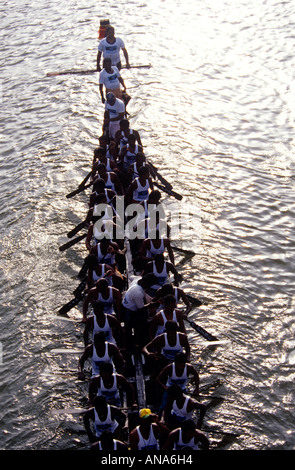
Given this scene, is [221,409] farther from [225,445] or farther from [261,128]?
[261,128]

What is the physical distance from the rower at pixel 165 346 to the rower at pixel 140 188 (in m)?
5.58

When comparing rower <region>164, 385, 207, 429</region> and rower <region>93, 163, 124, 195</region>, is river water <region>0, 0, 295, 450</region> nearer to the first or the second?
rower <region>164, 385, 207, 429</region>

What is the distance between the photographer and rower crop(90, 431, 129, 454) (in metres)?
9.51

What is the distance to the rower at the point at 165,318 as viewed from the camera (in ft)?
38.9

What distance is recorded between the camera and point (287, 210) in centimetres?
1900

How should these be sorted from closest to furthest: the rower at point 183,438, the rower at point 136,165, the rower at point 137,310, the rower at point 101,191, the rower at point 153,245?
the rower at point 183,438 < the rower at point 137,310 < the rower at point 153,245 < the rower at point 101,191 < the rower at point 136,165

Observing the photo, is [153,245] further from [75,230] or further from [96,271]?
[75,230]

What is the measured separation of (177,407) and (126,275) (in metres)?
4.58

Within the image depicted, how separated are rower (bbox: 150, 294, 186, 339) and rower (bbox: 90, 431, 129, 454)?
2.64 metres

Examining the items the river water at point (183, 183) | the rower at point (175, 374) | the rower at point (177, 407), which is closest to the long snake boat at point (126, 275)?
the rower at point (177, 407)

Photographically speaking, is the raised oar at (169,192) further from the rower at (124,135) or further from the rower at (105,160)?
the rower at (105,160)

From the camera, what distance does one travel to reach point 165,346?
11664mm
